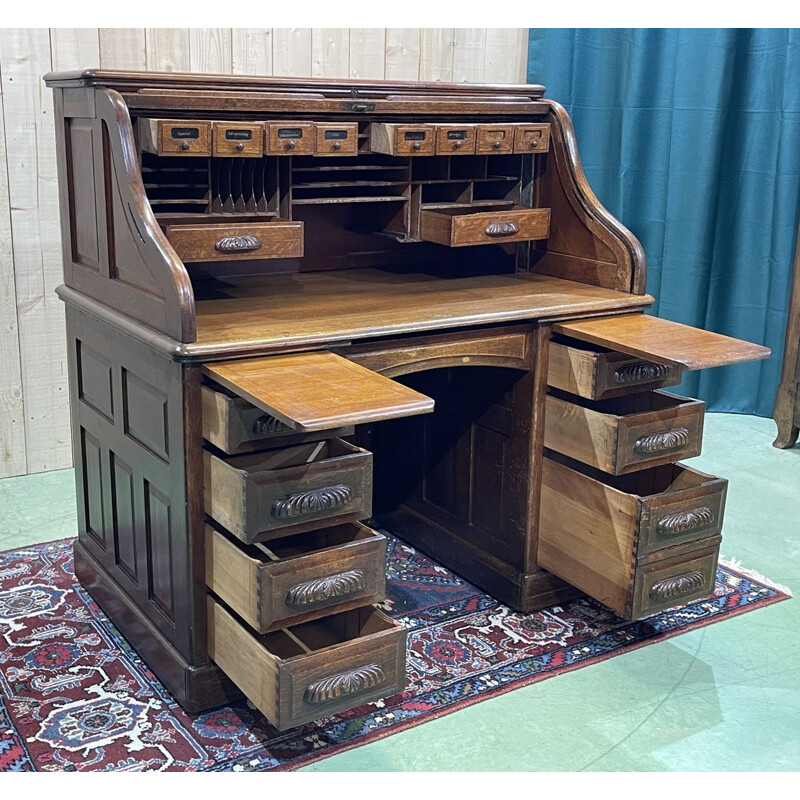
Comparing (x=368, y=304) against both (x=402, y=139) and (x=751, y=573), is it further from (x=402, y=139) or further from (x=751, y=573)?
(x=751, y=573)

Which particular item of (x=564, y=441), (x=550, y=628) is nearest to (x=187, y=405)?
(x=564, y=441)

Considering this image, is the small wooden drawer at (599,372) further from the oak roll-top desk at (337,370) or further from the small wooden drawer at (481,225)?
the small wooden drawer at (481,225)

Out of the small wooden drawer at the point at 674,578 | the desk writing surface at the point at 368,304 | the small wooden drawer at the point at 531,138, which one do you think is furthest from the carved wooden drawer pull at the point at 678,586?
the small wooden drawer at the point at 531,138

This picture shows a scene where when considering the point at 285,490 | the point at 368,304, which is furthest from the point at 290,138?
the point at 285,490

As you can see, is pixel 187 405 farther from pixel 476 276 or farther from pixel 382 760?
pixel 476 276

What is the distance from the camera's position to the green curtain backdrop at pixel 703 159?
12.6ft

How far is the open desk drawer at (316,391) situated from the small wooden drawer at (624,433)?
0.66m

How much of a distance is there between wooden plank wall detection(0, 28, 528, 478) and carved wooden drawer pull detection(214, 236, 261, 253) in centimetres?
136

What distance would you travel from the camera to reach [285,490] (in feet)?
6.57

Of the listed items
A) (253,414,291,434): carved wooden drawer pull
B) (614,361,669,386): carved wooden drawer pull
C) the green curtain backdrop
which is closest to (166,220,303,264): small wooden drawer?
(253,414,291,434): carved wooden drawer pull

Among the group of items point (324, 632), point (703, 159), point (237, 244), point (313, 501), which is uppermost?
point (703, 159)

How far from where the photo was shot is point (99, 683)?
233cm

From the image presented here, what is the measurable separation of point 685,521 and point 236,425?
109 centimetres

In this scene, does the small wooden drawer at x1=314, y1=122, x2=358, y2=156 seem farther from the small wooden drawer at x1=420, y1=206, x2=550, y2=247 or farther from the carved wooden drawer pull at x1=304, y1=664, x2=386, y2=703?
the carved wooden drawer pull at x1=304, y1=664, x2=386, y2=703
